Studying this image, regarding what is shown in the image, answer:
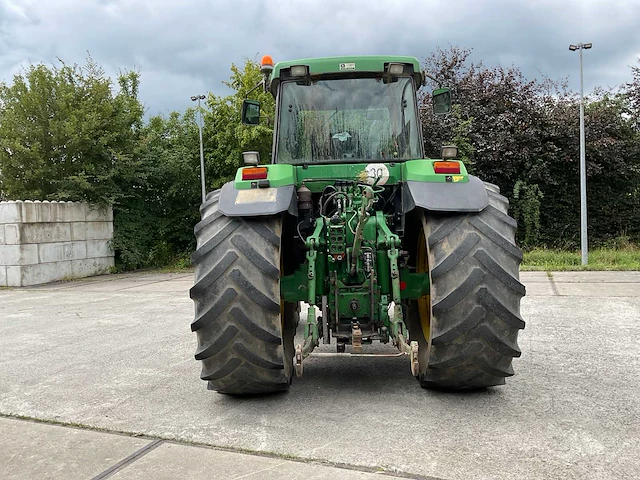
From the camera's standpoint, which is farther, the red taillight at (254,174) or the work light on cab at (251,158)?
the work light on cab at (251,158)

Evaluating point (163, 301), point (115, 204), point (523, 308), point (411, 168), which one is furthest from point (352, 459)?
point (115, 204)

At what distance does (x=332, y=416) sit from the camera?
362 centimetres

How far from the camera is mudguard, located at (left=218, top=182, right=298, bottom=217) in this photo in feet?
12.4

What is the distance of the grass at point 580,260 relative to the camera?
12.7 m

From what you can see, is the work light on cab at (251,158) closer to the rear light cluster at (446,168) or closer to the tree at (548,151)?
the rear light cluster at (446,168)

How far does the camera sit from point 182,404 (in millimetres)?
4016

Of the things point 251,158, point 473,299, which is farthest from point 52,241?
point 473,299

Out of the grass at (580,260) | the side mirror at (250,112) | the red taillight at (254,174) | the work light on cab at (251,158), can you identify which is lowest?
the grass at (580,260)

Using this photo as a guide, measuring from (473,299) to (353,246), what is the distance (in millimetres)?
837

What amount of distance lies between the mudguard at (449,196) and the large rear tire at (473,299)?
8 cm

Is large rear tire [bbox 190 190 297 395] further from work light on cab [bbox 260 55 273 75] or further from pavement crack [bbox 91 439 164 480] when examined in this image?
work light on cab [bbox 260 55 273 75]

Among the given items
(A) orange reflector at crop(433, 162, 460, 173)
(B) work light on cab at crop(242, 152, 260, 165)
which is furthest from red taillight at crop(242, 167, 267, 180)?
(A) orange reflector at crop(433, 162, 460, 173)

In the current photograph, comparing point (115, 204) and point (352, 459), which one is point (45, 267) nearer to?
point (115, 204)

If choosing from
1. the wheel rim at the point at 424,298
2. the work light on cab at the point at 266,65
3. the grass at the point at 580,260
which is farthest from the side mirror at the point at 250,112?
the grass at the point at 580,260
